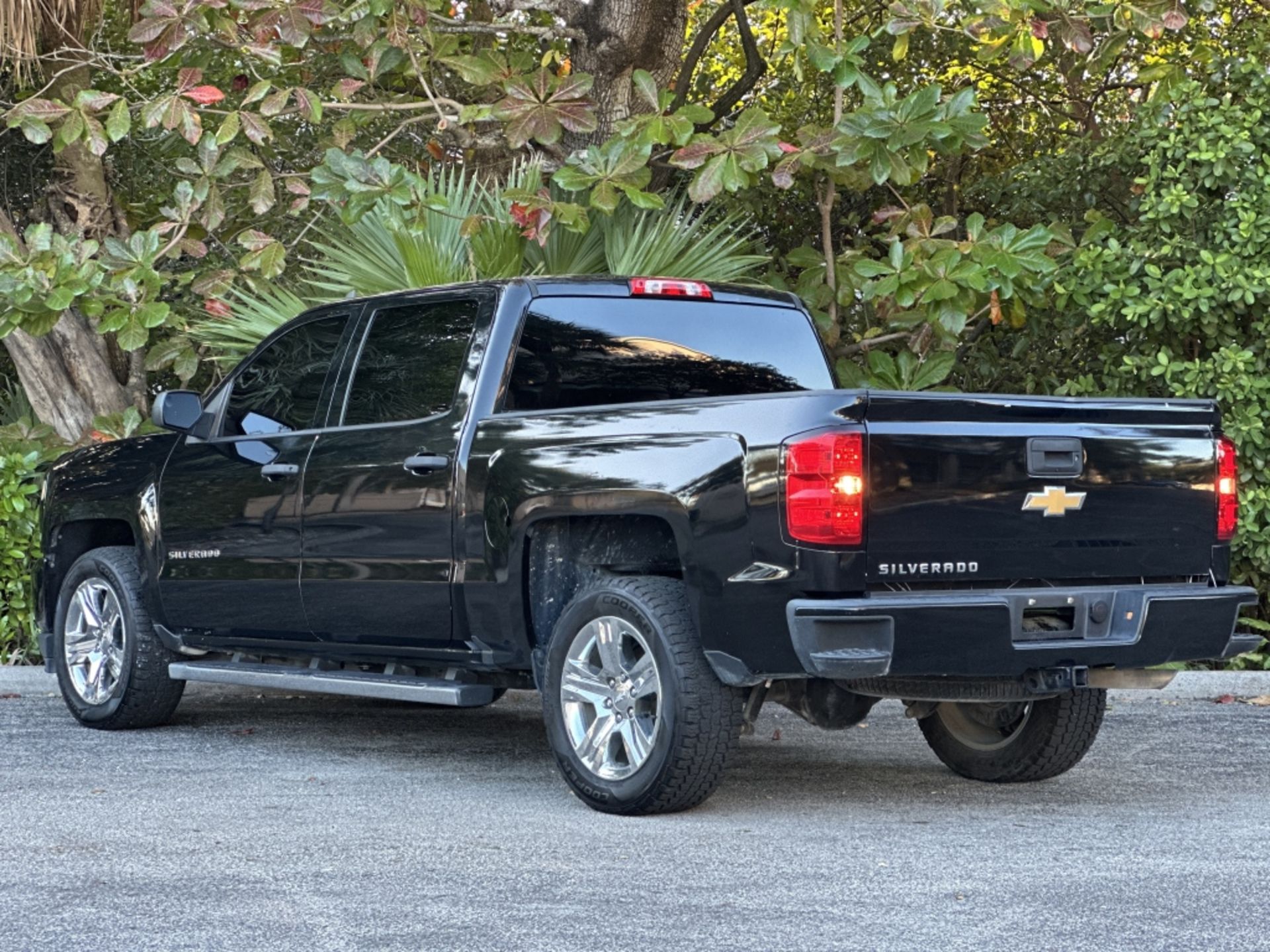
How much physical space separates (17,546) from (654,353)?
16.4ft

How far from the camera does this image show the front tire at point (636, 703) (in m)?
5.61

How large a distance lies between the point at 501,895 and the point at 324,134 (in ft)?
29.1

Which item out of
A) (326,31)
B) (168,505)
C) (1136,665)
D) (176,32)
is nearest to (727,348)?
(1136,665)

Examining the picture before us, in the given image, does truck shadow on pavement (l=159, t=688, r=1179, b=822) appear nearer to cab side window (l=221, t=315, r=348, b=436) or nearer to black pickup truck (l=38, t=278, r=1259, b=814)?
black pickup truck (l=38, t=278, r=1259, b=814)

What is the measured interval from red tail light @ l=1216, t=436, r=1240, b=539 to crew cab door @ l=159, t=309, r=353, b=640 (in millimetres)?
3380

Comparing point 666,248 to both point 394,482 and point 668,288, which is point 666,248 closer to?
point 668,288

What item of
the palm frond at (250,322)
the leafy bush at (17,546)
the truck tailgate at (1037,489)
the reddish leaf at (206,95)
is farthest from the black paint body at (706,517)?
the leafy bush at (17,546)

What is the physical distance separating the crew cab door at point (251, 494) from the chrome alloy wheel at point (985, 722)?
2.53 meters

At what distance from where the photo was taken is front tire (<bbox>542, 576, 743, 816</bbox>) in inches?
221

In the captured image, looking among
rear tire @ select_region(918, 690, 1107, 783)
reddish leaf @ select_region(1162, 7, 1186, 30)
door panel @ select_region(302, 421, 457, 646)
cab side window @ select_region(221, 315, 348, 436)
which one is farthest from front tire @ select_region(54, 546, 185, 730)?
reddish leaf @ select_region(1162, 7, 1186, 30)

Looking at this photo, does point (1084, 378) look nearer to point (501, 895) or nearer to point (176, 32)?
point (176, 32)

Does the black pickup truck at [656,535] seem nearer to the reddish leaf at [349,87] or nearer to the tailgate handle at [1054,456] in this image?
the tailgate handle at [1054,456]

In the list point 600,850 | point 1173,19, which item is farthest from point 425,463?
point 1173,19

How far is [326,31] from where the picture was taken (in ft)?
38.1
